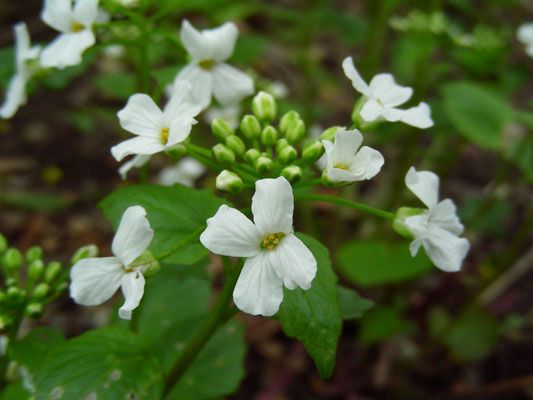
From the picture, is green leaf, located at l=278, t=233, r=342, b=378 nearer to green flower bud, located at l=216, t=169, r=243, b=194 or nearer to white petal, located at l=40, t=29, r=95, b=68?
green flower bud, located at l=216, t=169, r=243, b=194

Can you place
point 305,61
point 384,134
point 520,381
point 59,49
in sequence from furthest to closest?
1. point 305,61
2. point 384,134
3. point 520,381
4. point 59,49

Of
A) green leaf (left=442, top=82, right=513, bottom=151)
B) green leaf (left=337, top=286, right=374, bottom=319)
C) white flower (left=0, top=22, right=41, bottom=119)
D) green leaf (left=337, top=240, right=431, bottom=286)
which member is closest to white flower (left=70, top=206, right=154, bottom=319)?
green leaf (left=337, top=286, right=374, bottom=319)

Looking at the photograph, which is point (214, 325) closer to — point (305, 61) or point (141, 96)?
point (141, 96)

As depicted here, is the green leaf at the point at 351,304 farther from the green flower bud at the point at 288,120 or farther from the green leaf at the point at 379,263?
the green leaf at the point at 379,263

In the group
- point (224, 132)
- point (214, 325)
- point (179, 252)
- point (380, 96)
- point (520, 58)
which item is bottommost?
point (520, 58)

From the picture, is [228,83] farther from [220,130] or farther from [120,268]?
[120,268]

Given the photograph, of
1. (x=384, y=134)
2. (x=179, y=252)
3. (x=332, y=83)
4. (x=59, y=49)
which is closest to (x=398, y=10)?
(x=332, y=83)
